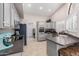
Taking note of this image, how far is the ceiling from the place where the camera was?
1511 millimetres

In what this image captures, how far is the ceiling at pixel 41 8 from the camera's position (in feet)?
4.96

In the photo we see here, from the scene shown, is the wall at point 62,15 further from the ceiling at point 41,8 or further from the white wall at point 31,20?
the white wall at point 31,20

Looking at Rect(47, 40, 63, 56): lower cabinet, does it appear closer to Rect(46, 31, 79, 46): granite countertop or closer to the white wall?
Rect(46, 31, 79, 46): granite countertop

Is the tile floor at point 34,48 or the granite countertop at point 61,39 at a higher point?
the granite countertop at point 61,39

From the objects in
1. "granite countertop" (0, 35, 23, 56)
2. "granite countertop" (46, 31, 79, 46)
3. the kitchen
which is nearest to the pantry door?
the kitchen

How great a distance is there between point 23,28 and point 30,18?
0.62ft

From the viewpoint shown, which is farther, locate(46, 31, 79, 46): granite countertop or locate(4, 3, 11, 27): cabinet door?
locate(46, 31, 79, 46): granite countertop

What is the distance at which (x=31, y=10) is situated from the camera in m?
1.53

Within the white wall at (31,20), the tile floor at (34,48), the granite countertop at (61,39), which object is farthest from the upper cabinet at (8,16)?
the granite countertop at (61,39)

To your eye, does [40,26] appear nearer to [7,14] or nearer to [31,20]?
[31,20]

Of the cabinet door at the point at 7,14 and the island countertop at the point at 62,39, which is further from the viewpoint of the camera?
the island countertop at the point at 62,39

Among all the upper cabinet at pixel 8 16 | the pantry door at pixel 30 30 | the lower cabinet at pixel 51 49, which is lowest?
the lower cabinet at pixel 51 49

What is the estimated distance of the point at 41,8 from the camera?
1532 mm

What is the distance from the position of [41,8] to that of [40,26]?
28 cm
